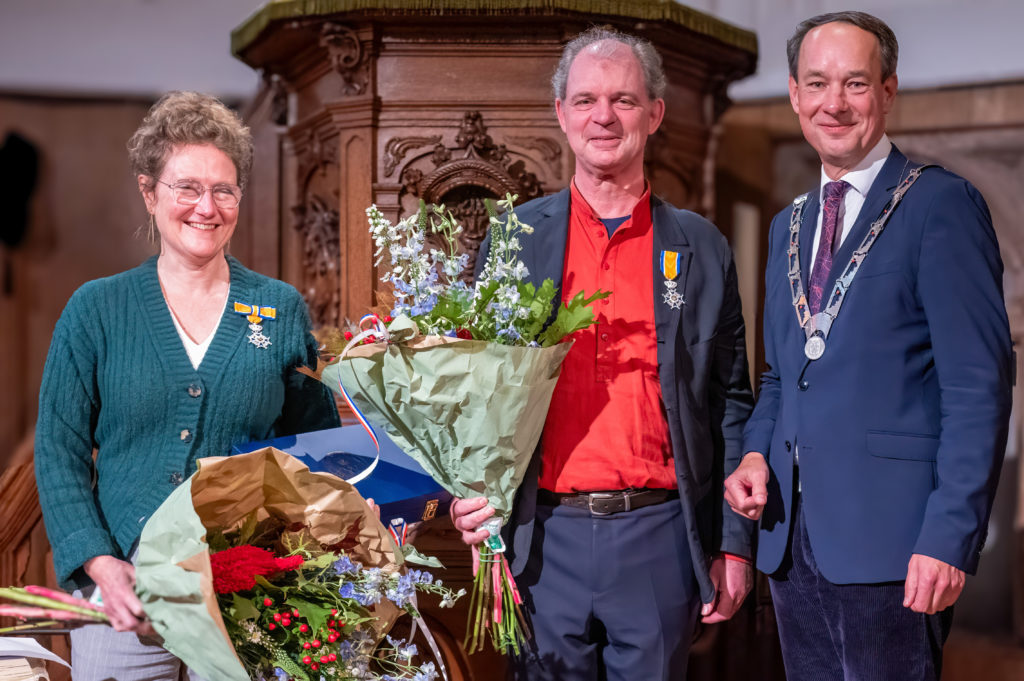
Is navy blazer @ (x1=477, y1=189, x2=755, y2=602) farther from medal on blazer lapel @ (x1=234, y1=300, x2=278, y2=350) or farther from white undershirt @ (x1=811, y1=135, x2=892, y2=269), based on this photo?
medal on blazer lapel @ (x1=234, y1=300, x2=278, y2=350)

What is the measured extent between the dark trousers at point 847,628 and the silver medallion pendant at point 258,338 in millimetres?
1036

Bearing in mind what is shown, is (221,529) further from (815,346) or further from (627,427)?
(815,346)

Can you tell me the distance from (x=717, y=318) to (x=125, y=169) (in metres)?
4.34

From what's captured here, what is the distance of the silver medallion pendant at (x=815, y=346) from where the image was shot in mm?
1797

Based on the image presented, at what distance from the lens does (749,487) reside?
1896 mm

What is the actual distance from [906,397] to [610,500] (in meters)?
0.57

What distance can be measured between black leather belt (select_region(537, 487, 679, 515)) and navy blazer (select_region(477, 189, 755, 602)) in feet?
0.17

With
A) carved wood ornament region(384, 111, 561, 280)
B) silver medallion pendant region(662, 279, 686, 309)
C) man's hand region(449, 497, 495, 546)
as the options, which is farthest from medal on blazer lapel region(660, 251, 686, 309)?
carved wood ornament region(384, 111, 561, 280)

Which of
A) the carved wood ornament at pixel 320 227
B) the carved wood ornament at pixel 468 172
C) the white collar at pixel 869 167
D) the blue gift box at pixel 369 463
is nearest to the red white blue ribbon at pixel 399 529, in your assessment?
the blue gift box at pixel 369 463

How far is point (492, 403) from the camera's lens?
170cm

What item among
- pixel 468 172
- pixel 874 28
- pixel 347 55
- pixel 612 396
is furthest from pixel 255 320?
pixel 347 55

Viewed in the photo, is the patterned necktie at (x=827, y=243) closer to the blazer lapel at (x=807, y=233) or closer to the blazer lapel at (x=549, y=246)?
the blazer lapel at (x=807, y=233)

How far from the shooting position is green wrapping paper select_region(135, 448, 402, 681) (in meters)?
1.42

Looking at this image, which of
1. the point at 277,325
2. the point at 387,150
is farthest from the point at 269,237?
the point at 277,325
